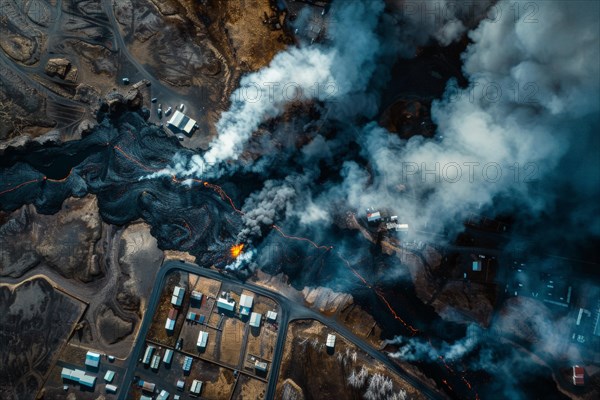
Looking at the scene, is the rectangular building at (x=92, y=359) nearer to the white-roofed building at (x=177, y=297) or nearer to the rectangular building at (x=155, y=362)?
the rectangular building at (x=155, y=362)

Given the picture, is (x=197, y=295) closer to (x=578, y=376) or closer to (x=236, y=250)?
(x=236, y=250)

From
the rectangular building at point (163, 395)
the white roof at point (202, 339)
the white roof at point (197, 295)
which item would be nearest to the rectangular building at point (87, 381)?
the rectangular building at point (163, 395)

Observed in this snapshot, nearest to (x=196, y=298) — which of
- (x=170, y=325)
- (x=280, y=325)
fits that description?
(x=170, y=325)

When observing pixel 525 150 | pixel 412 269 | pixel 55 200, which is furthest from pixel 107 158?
pixel 525 150

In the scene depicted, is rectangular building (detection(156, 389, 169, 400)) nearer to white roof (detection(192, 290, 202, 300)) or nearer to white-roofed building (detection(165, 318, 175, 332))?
white-roofed building (detection(165, 318, 175, 332))

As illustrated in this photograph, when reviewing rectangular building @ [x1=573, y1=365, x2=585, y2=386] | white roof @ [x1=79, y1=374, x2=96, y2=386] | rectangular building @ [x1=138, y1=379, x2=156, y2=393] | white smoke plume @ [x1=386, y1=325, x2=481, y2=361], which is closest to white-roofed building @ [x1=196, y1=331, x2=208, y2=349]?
rectangular building @ [x1=138, y1=379, x2=156, y2=393]

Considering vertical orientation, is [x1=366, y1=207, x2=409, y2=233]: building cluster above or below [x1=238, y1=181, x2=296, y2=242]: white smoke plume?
above
